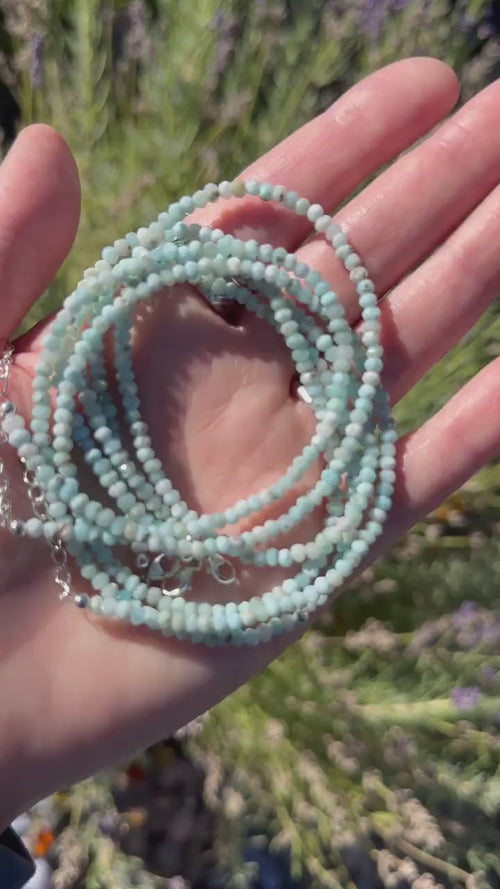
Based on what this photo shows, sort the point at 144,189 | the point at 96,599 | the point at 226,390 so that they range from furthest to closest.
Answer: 1. the point at 144,189
2. the point at 226,390
3. the point at 96,599

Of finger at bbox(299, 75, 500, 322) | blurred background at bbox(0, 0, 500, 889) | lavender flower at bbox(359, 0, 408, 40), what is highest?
lavender flower at bbox(359, 0, 408, 40)

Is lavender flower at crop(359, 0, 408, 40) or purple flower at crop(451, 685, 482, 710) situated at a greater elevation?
lavender flower at crop(359, 0, 408, 40)

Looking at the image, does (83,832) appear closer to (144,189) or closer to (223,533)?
(223,533)

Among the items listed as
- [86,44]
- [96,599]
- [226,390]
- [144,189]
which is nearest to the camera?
[96,599]

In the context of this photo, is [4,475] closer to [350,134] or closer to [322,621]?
[350,134]

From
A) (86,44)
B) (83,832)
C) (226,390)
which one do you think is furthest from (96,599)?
(86,44)

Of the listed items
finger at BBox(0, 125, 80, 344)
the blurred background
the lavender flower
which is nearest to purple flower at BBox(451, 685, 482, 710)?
the blurred background

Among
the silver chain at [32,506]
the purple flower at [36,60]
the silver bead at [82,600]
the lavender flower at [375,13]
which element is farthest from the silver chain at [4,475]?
the lavender flower at [375,13]

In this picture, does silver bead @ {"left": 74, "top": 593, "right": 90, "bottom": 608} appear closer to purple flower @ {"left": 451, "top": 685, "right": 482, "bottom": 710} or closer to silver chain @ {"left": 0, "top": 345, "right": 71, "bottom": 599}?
silver chain @ {"left": 0, "top": 345, "right": 71, "bottom": 599}
